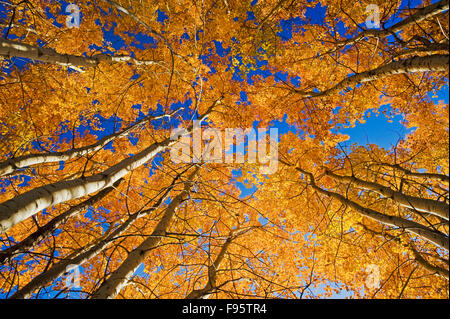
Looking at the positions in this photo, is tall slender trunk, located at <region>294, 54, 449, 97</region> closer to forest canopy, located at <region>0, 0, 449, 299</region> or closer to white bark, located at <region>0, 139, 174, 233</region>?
forest canopy, located at <region>0, 0, 449, 299</region>

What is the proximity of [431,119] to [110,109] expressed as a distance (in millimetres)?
10709

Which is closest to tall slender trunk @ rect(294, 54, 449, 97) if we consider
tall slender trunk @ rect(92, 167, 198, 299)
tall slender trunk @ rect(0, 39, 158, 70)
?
tall slender trunk @ rect(92, 167, 198, 299)

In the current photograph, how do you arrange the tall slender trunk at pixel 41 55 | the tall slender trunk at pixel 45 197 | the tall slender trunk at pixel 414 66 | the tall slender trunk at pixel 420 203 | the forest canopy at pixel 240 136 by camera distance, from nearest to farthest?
the tall slender trunk at pixel 45 197, the tall slender trunk at pixel 414 66, the tall slender trunk at pixel 420 203, the tall slender trunk at pixel 41 55, the forest canopy at pixel 240 136

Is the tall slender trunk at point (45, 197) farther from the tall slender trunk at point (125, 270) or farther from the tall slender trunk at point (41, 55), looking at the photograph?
the tall slender trunk at point (41, 55)

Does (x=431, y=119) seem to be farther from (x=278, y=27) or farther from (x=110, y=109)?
(x=110, y=109)

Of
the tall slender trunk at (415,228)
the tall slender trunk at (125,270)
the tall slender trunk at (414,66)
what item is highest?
the tall slender trunk at (414,66)

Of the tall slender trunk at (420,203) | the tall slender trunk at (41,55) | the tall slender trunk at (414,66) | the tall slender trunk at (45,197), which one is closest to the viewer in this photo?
the tall slender trunk at (45,197)

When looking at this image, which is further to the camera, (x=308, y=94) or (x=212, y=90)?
(x=212, y=90)

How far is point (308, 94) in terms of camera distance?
589 centimetres

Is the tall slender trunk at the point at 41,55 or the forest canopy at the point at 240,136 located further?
the forest canopy at the point at 240,136

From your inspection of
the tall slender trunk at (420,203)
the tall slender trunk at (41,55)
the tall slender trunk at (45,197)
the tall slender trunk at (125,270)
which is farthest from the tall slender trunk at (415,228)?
the tall slender trunk at (41,55)

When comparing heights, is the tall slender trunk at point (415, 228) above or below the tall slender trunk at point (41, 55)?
below

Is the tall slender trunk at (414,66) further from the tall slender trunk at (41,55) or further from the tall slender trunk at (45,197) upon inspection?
the tall slender trunk at (41,55)

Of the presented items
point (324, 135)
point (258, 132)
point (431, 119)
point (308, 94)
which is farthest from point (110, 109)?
point (431, 119)
